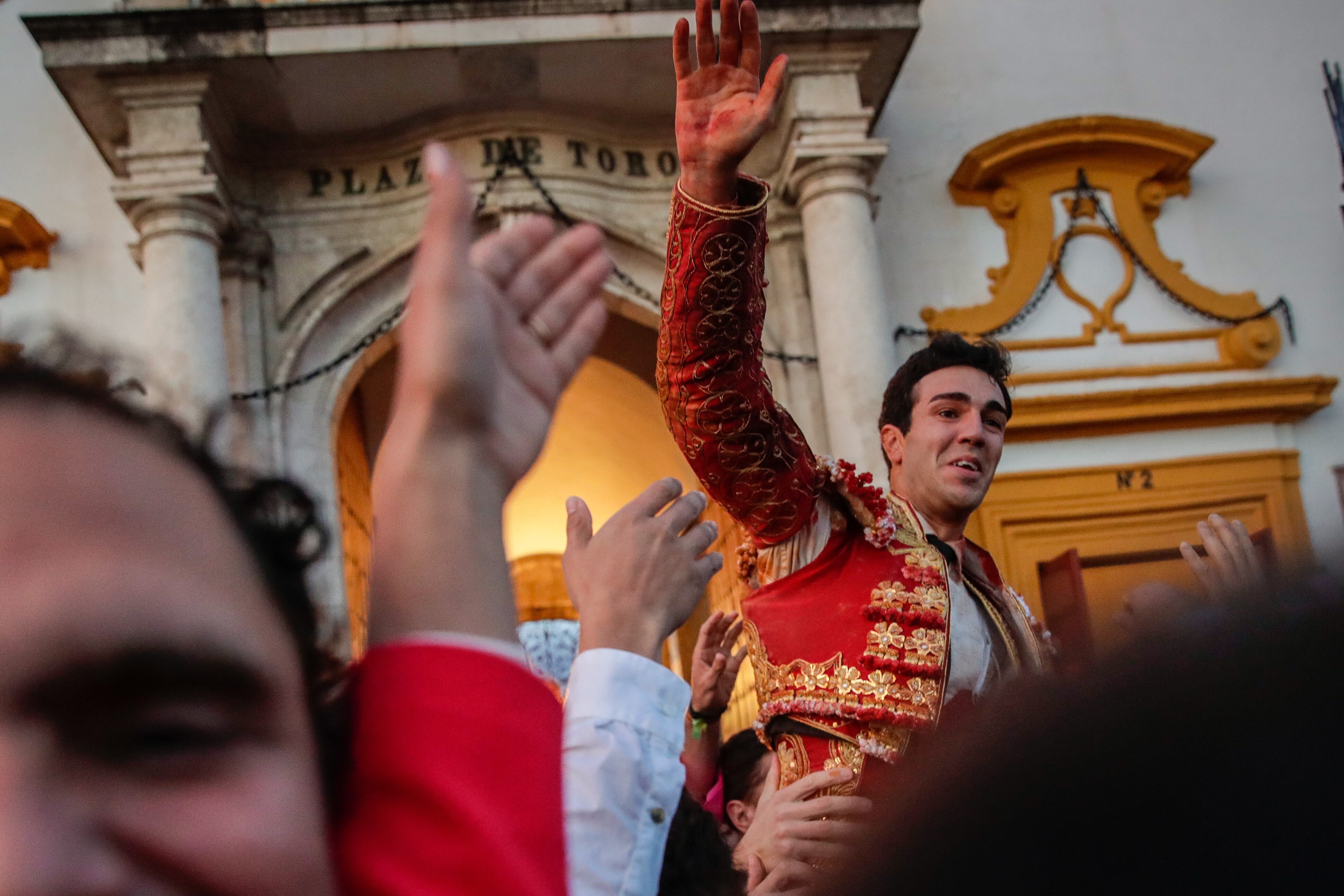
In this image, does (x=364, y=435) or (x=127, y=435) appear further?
(x=364, y=435)

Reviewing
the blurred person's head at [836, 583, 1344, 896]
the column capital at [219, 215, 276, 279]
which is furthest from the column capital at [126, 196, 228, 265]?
the blurred person's head at [836, 583, 1344, 896]

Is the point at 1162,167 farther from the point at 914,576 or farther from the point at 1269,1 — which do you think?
the point at 914,576

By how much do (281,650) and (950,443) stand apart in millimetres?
1818

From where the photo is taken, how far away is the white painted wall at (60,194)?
20.3ft

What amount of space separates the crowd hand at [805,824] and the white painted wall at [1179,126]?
15.7ft

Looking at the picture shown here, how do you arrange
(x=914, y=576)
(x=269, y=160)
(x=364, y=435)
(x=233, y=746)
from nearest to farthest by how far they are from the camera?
1. (x=233, y=746)
2. (x=914, y=576)
3. (x=269, y=160)
4. (x=364, y=435)

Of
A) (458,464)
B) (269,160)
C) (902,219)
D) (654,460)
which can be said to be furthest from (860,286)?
(458,464)

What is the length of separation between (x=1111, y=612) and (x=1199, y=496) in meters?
6.48

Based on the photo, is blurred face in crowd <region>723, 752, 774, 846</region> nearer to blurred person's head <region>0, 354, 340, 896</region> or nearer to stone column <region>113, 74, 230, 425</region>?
blurred person's head <region>0, 354, 340, 896</region>

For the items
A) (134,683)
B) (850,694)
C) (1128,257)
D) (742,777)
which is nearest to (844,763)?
(850,694)

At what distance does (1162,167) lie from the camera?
22.4 ft

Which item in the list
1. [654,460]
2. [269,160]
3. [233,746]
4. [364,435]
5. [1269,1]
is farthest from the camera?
[654,460]

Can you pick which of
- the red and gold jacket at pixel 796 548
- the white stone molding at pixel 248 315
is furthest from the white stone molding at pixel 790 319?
the red and gold jacket at pixel 796 548

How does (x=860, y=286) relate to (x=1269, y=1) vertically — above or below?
below
